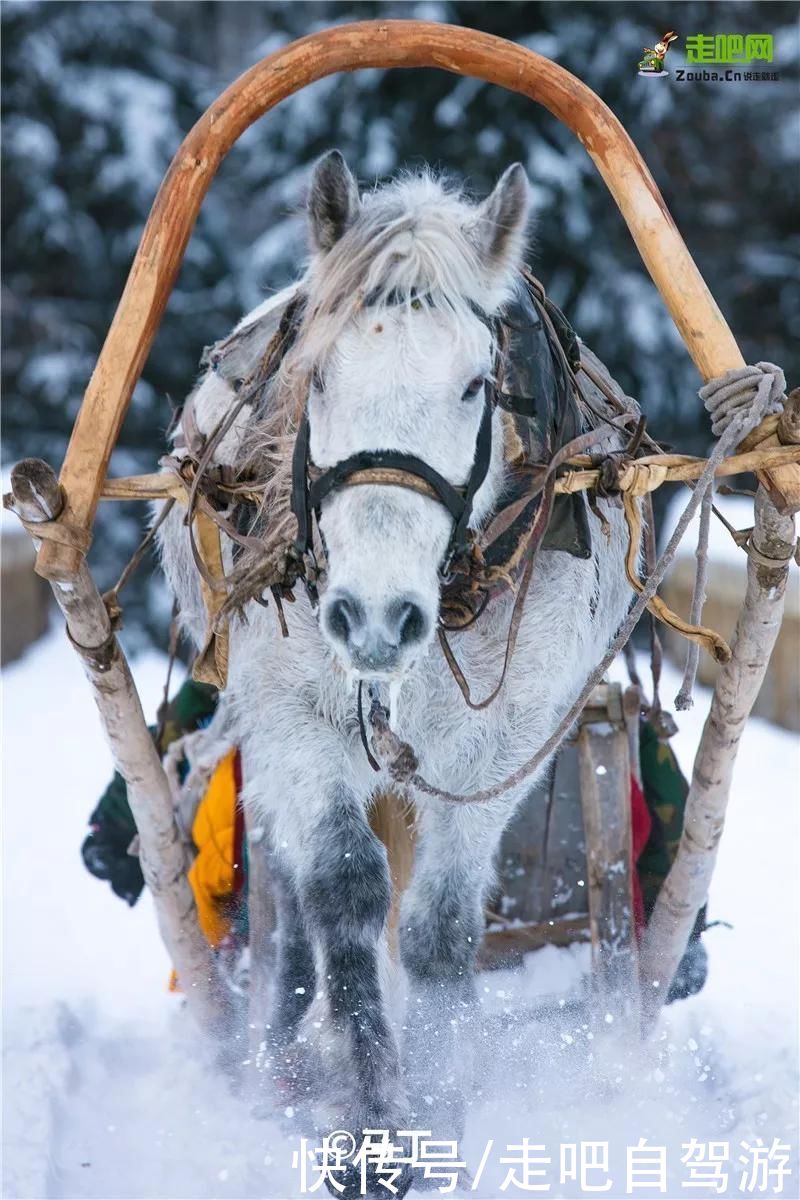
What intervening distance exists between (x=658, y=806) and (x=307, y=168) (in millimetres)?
5543

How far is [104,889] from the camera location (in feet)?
16.3

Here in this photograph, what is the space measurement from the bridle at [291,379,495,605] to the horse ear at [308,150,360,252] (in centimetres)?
35

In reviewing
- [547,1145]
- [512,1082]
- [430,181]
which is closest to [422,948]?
[512,1082]

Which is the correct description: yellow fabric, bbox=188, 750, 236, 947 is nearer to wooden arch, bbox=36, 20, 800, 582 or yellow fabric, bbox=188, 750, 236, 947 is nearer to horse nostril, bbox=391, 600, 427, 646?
wooden arch, bbox=36, 20, 800, 582

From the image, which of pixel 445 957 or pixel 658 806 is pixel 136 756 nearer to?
pixel 445 957

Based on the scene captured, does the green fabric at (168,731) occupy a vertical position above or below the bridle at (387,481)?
below

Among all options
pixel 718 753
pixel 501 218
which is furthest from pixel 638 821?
pixel 501 218

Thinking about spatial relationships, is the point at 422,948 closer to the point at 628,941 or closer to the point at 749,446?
the point at 628,941

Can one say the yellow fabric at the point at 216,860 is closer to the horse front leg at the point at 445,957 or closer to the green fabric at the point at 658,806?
the horse front leg at the point at 445,957

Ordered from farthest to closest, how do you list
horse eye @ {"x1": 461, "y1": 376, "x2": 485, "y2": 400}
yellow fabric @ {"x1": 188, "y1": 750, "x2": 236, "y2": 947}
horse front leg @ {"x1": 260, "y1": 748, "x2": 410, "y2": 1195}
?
1. yellow fabric @ {"x1": 188, "y1": 750, "x2": 236, "y2": 947}
2. horse front leg @ {"x1": 260, "y1": 748, "x2": 410, "y2": 1195}
3. horse eye @ {"x1": 461, "y1": 376, "x2": 485, "y2": 400}

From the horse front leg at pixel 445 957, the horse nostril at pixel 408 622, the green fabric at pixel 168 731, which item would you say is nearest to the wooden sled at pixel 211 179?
the horse nostril at pixel 408 622

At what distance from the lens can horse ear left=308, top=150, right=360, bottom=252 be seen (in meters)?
2.34

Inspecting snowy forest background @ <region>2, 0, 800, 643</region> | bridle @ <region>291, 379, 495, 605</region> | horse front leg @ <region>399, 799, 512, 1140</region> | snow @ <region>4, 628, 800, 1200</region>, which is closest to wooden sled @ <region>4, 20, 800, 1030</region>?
bridle @ <region>291, 379, 495, 605</region>

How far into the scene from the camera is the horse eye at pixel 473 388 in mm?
2240
